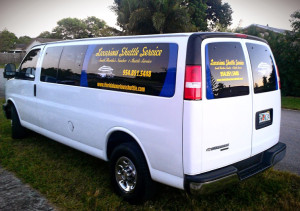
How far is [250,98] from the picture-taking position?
311cm

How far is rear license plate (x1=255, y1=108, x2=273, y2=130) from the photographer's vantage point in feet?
10.6

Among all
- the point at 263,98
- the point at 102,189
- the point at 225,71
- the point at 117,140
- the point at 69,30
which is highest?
the point at 69,30

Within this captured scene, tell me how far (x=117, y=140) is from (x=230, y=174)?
5.07 ft

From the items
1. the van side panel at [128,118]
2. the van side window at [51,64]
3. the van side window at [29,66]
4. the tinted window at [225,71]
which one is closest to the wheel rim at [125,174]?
the van side panel at [128,118]

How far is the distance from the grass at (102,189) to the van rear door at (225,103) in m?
0.78

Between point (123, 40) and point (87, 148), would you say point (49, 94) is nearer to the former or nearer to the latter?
point (87, 148)

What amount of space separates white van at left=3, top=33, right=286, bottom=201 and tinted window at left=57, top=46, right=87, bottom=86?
0.7 inches

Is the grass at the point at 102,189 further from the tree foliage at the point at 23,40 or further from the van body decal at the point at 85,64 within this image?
the tree foliage at the point at 23,40

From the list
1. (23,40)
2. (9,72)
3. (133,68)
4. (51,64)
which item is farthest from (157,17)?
(23,40)

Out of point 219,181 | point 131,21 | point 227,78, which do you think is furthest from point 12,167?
point 131,21

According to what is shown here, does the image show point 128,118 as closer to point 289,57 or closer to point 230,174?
point 230,174

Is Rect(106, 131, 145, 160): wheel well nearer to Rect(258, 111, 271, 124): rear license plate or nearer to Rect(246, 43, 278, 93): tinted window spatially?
Rect(258, 111, 271, 124): rear license plate

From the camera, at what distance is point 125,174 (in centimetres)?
345

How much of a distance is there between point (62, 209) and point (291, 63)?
13.9 m
